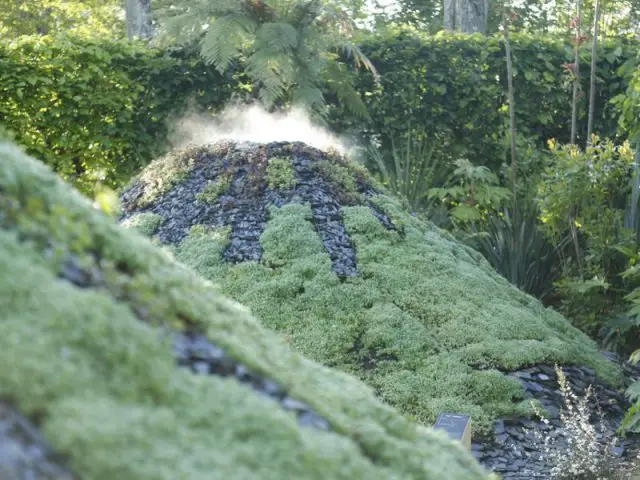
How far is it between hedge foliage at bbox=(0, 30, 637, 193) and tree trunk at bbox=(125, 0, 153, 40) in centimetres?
450

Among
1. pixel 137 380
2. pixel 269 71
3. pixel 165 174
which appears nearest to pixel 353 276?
pixel 165 174

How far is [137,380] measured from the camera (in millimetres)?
1835

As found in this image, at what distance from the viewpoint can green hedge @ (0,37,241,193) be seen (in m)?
9.52

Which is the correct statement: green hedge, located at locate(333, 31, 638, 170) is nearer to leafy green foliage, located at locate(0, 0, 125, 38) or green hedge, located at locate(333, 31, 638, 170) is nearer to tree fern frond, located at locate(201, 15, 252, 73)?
tree fern frond, located at locate(201, 15, 252, 73)

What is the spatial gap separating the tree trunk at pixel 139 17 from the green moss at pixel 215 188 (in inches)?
303

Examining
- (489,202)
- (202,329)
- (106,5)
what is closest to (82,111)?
(489,202)

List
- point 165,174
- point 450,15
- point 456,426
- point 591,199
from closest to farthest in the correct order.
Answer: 1. point 456,426
2. point 165,174
3. point 591,199
4. point 450,15

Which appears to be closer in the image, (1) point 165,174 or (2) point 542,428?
(2) point 542,428

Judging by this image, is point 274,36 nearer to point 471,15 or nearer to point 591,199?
point 591,199

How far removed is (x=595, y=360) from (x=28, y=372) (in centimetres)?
568

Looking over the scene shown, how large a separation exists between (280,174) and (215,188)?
19.1 inches

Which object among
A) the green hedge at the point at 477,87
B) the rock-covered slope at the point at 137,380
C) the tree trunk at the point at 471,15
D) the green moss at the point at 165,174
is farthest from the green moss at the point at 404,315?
the tree trunk at the point at 471,15

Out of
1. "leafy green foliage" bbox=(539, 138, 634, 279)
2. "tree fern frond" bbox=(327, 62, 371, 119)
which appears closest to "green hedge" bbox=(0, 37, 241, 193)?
"tree fern frond" bbox=(327, 62, 371, 119)

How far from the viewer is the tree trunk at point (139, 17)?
48.4ft
